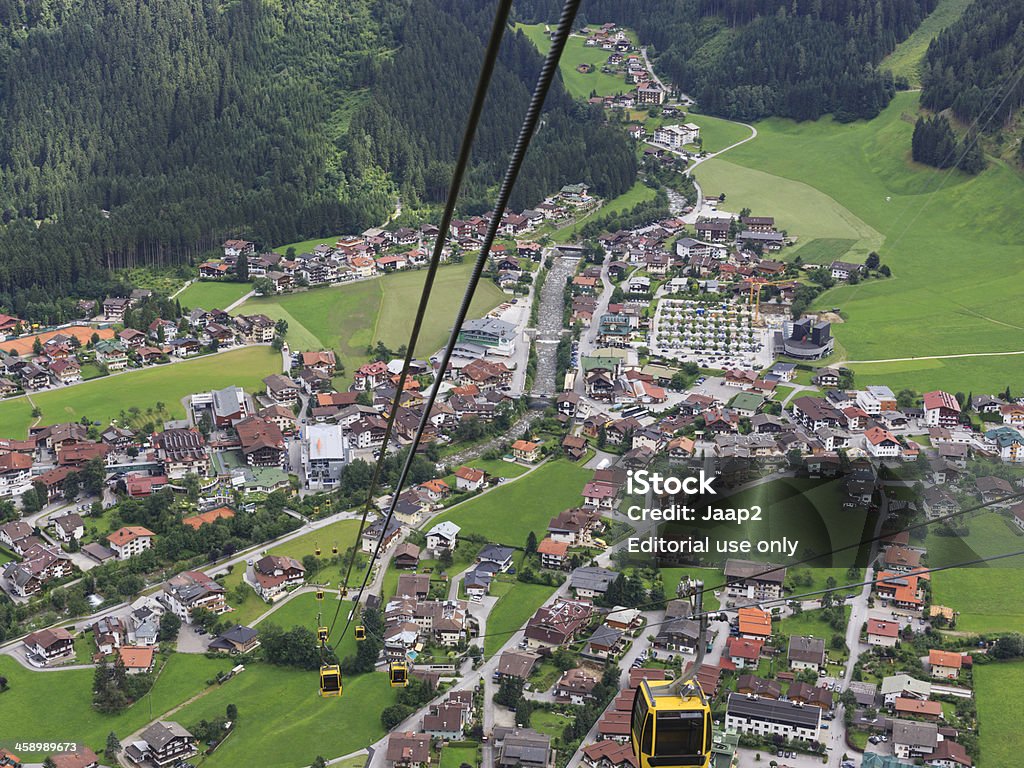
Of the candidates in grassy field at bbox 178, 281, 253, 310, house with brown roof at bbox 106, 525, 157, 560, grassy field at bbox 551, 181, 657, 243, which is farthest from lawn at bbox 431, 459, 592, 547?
grassy field at bbox 551, 181, 657, 243

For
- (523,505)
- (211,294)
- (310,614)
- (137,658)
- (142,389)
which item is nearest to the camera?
(137,658)

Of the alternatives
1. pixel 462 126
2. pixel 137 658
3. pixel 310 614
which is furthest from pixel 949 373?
pixel 462 126

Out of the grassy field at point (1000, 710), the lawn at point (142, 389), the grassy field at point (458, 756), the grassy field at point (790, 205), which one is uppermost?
the grassy field at point (790, 205)

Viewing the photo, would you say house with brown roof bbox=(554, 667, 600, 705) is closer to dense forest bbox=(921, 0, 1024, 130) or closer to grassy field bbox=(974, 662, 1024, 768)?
grassy field bbox=(974, 662, 1024, 768)

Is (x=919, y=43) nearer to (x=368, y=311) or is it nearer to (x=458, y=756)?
(x=368, y=311)

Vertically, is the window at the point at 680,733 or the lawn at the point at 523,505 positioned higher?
the window at the point at 680,733

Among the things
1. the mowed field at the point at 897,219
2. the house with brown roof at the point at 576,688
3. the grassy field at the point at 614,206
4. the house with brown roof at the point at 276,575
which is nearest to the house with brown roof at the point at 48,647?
the house with brown roof at the point at 276,575

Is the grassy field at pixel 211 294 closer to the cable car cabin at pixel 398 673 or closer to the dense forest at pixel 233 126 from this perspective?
the dense forest at pixel 233 126
